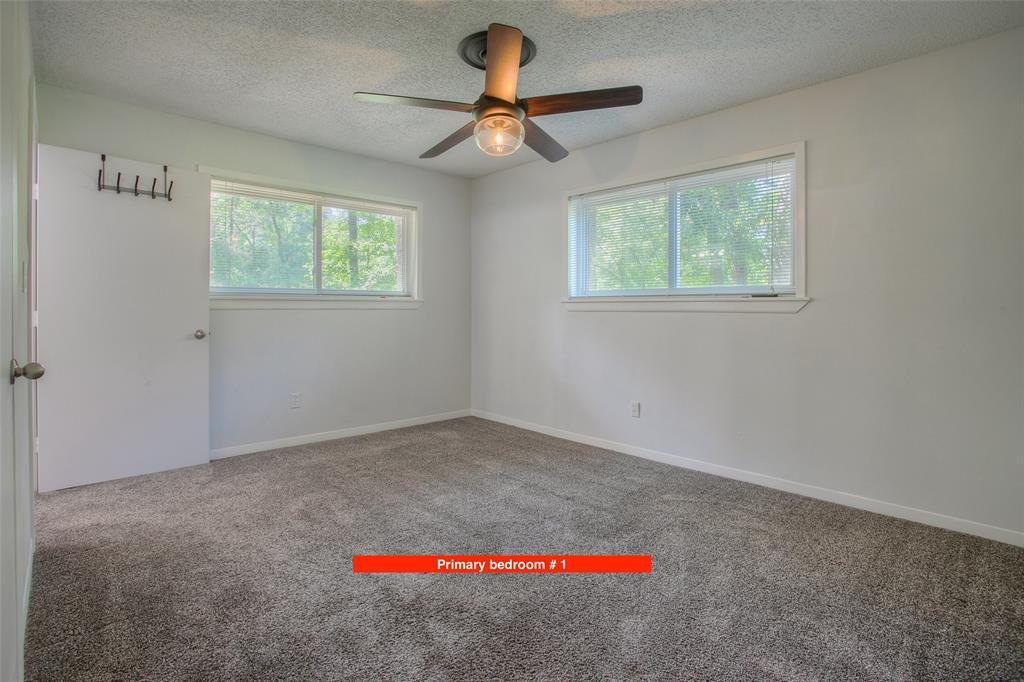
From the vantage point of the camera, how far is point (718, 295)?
353 centimetres

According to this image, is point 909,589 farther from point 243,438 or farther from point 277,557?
point 243,438

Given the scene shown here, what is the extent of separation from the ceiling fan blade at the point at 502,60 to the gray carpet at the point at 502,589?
2.07m

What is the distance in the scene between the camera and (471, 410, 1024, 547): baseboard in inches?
100

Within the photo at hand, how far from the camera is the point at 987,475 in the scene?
256 cm

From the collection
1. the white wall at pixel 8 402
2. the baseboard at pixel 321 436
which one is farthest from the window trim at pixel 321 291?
the white wall at pixel 8 402

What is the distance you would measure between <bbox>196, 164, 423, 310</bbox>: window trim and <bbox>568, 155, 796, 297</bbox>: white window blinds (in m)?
1.53

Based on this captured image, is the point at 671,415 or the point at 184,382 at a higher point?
the point at 184,382

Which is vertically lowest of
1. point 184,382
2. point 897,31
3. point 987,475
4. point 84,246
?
point 987,475

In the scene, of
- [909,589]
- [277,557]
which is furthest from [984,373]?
[277,557]

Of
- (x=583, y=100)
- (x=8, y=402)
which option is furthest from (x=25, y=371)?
(x=583, y=100)

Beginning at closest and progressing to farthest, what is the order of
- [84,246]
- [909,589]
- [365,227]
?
[909,589]
[84,246]
[365,227]

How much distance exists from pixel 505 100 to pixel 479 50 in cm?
52

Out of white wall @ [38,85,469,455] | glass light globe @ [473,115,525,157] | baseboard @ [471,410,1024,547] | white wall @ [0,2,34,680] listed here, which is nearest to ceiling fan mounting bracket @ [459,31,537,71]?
glass light globe @ [473,115,525,157]

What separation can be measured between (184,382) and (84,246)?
102cm
